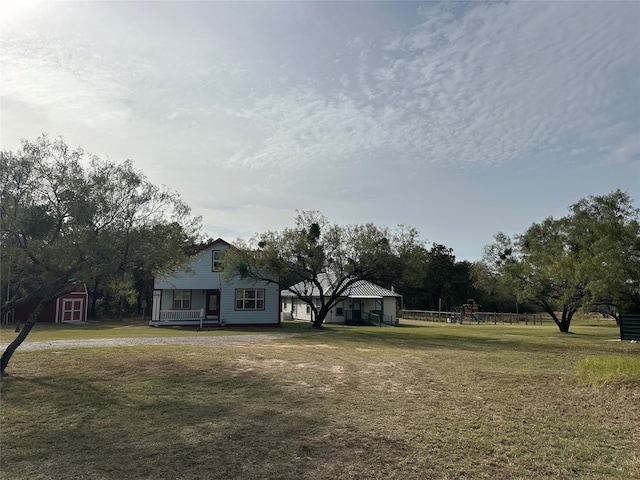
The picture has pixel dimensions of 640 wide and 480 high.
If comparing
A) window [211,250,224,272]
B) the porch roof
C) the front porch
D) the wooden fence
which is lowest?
the wooden fence

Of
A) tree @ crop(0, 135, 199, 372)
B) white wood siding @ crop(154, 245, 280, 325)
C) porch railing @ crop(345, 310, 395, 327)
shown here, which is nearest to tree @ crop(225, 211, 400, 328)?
white wood siding @ crop(154, 245, 280, 325)

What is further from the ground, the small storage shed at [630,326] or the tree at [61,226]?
the tree at [61,226]

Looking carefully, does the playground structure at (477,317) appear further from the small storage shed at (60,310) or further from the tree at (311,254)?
the small storage shed at (60,310)

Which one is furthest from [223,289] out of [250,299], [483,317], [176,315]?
[483,317]

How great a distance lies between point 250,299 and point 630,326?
21.8 metres

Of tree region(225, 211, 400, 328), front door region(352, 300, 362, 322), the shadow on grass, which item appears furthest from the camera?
front door region(352, 300, 362, 322)

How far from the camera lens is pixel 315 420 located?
7.00 m

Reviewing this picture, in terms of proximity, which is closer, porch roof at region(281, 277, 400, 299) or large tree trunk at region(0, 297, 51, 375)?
large tree trunk at region(0, 297, 51, 375)

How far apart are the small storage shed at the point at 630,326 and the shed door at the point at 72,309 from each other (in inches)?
1424

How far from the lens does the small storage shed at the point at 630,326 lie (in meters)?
22.1

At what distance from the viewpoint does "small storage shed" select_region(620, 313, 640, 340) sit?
22.1 metres

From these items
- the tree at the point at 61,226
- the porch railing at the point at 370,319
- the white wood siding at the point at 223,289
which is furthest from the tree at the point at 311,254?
the tree at the point at 61,226

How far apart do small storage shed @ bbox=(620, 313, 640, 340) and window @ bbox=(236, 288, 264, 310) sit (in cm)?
2076

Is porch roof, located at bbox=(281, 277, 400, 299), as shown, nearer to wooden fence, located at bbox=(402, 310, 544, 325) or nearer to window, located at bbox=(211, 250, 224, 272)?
window, located at bbox=(211, 250, 224, 272)
